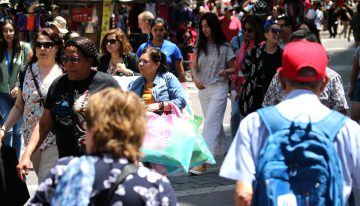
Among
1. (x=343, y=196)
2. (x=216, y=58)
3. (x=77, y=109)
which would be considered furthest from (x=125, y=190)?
(x=216, y=58)

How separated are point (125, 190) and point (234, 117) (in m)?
6.63

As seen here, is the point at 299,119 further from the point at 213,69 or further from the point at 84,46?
the point at 213,69

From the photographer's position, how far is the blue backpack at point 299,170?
3.58 meters

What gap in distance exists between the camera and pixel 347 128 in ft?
12.1

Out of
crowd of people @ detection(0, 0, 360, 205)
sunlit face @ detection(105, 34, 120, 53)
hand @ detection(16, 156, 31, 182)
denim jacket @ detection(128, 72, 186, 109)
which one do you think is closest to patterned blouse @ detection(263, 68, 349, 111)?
crowd of people @ detection(0, 0, 360, 205)

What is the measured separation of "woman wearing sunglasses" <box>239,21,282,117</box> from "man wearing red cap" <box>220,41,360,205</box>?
476 cm

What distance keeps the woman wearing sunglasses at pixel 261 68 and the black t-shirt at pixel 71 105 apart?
133 inches

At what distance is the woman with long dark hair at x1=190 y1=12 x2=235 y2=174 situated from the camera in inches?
370

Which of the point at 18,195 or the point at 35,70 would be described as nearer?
the point at 18,195

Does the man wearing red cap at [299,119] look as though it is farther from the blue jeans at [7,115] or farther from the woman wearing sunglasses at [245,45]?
the blue jeans at [7,115]

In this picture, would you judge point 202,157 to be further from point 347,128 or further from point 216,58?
point 347,128

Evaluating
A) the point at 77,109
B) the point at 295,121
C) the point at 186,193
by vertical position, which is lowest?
the point at 186,193

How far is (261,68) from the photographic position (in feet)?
28.2

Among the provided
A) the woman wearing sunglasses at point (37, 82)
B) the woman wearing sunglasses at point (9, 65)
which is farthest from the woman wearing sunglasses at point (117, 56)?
the woman wearing sunglasses at point (37, 82)
